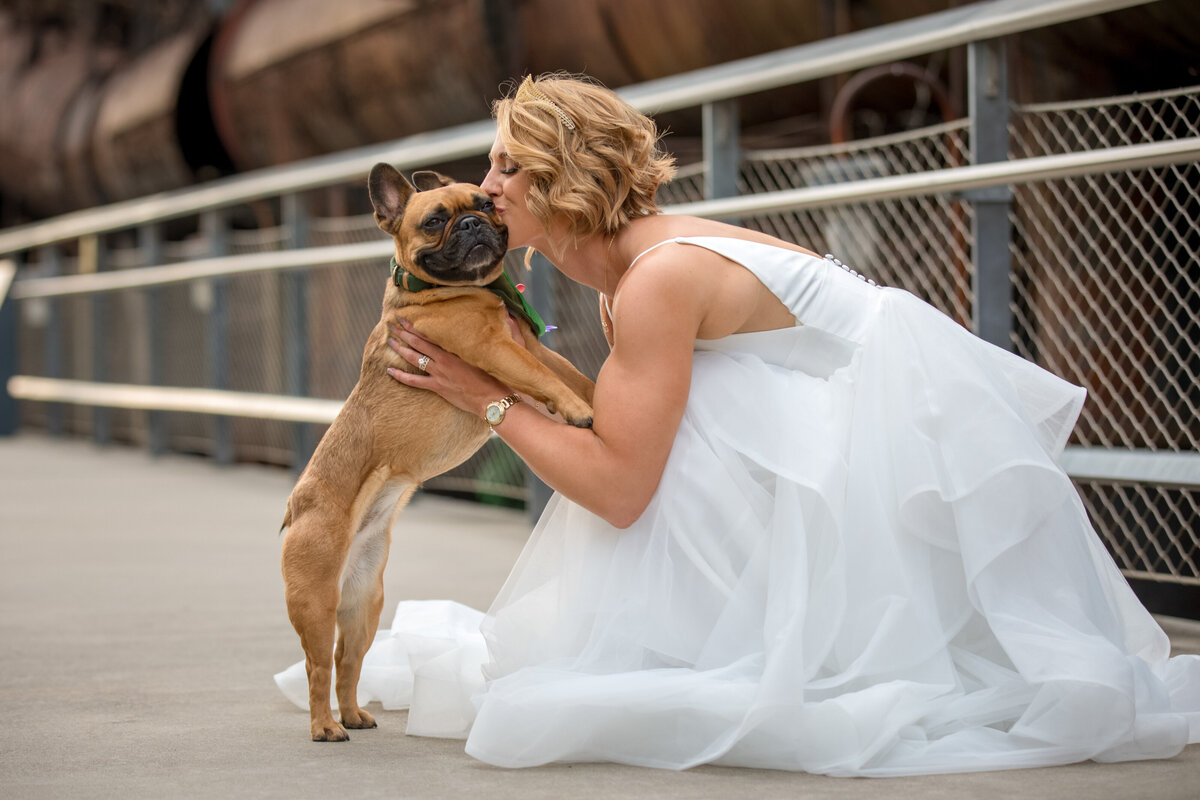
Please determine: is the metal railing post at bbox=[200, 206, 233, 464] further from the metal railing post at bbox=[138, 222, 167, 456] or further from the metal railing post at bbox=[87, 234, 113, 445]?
the metal railing post at bbox=[87, 234, 113, 445]

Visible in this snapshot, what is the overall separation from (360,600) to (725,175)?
2.45m

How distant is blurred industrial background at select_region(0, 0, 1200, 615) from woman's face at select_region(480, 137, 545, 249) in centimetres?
47

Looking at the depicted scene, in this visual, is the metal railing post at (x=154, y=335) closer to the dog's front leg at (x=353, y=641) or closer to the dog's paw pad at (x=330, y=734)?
the dog's front leg at (x=353, y=641)

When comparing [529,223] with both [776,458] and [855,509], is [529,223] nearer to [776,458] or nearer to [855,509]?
[776,458]

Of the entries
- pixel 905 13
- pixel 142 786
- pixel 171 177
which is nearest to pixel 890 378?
pixel 142 786

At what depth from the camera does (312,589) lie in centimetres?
245

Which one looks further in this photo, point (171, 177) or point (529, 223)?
point (171, 177)

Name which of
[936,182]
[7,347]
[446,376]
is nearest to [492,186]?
[446,376]

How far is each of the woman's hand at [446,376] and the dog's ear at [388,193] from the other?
26 cm

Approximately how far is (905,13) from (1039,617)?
9.79ft

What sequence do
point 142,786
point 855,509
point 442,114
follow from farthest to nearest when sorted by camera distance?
1. point 442,114
2. point 855,509
3. point 142,786

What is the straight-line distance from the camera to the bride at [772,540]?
7.29 ft

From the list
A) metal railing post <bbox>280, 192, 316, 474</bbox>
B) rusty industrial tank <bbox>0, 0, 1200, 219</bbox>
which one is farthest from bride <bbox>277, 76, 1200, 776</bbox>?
metal railing post <bbox>280, 192, 316, 474</bbox>

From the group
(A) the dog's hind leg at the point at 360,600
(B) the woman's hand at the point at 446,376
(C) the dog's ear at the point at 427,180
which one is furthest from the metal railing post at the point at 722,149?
(A) the dog's hind leg at the point at 360,600
